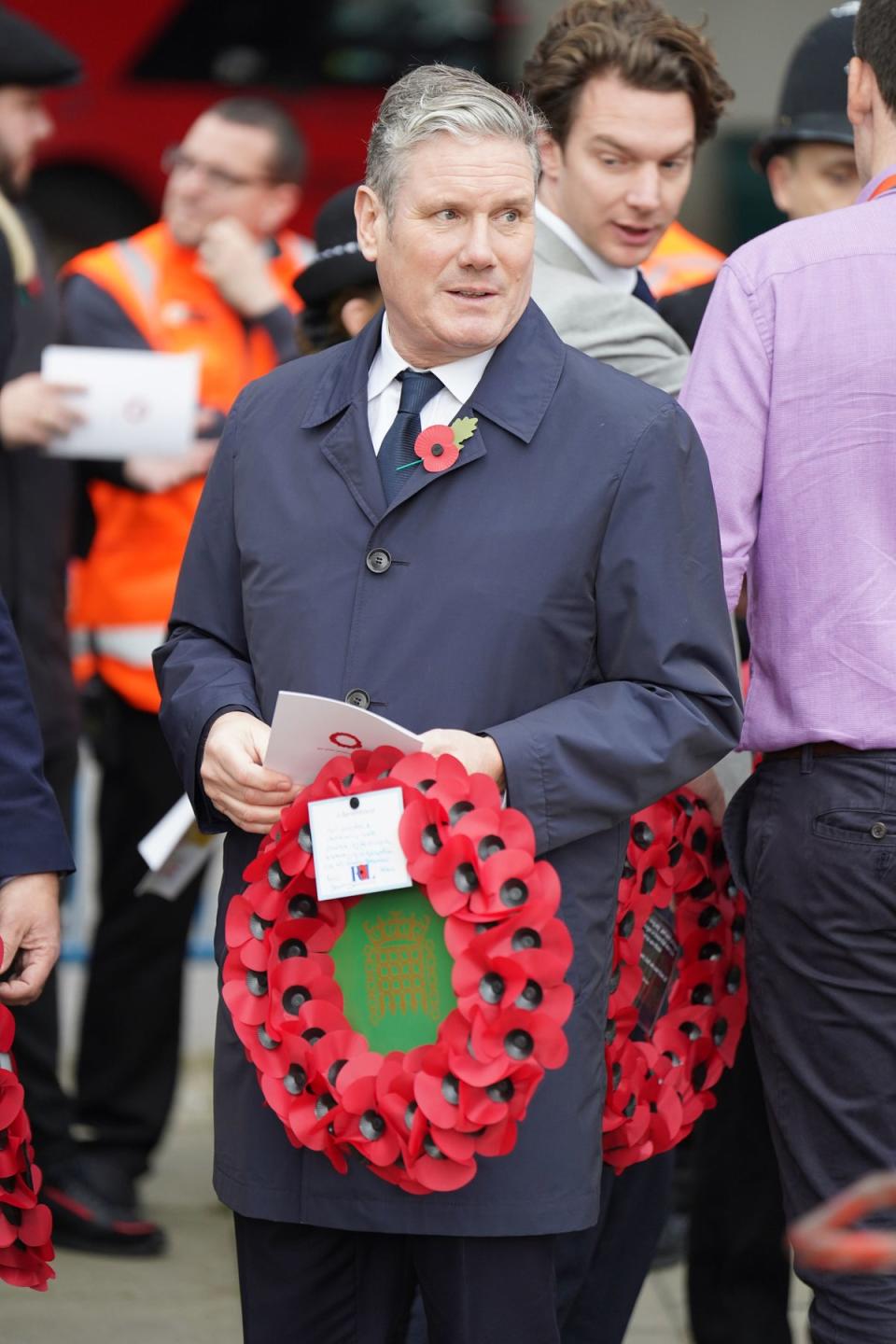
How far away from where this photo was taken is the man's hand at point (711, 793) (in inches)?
130

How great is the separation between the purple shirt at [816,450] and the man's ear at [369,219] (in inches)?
19.0

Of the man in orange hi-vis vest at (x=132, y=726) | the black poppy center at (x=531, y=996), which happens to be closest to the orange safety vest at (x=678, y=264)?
the man in orange hi-vis vest at (x=132, y=726)

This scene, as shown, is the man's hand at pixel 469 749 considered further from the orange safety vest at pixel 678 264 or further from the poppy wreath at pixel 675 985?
the orange safety vest at pixel 678 264

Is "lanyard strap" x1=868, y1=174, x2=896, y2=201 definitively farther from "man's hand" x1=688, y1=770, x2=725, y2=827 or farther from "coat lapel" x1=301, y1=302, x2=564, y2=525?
"man's hand" x1=688, y1=770, x2=725, y2=827

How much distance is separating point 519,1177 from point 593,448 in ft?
3.05

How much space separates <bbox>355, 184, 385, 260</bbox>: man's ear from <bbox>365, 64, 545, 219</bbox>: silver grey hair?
17mm

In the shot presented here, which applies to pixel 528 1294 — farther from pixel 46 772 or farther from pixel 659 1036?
pixel 46 772

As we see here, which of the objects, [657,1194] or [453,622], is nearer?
[453,622]

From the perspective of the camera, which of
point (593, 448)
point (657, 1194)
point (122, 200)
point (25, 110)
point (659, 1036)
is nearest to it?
point (593, 448)

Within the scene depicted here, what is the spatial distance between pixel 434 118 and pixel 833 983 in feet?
4.16

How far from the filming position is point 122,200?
12.4 meters

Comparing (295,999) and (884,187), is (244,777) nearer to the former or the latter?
(295,999)

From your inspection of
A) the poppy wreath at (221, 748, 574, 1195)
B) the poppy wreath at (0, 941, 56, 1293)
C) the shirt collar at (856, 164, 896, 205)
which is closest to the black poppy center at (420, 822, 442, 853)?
the poppy wreath at (221, 748, 574, 1195)

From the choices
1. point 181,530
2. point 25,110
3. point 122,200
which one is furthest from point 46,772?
point 122,200
